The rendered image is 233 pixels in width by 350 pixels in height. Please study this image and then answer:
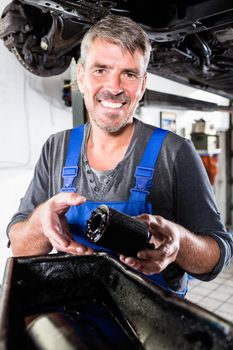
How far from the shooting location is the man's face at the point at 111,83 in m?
1.11

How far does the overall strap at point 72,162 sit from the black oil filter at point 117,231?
437 millimetres

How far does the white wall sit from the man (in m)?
1.58

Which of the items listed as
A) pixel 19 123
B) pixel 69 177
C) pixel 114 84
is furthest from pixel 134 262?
pixel 19 123

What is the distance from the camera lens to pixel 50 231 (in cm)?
90

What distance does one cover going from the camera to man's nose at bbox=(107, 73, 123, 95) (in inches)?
44.1

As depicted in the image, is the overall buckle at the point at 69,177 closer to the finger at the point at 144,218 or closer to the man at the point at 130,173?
the man at the point at 130,173

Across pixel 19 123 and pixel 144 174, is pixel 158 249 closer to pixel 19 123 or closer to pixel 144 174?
pixel 144 174

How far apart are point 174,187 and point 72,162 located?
363 mm

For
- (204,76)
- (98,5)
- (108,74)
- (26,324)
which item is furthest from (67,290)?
(204,76)

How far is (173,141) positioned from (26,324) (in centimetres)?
72

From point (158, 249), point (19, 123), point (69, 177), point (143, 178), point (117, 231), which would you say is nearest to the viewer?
point (117, 231)

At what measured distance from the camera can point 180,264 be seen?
1059 millimetres

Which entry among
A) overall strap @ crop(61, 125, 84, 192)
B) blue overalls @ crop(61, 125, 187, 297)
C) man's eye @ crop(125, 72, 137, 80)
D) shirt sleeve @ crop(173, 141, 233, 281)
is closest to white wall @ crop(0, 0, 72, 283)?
overall strap @ crop(61, 125, 84, 192)

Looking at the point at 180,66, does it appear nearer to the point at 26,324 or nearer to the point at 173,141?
the point at 173,141
